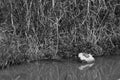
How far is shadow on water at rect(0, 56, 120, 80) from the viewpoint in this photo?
3305mm

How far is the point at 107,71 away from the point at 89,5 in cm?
119

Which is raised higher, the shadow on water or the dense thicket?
the dense thicket

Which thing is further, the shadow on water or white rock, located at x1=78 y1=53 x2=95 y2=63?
white rock, located at x1=78 y1=53 x2=95 y2=63

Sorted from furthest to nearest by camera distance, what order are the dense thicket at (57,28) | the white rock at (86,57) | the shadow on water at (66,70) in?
the dense thicket at (57,28) < the white rock at (86,57) < the shadow on water at (66,70)

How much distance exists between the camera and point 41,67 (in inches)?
141

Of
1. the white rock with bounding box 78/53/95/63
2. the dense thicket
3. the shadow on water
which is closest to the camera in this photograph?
the shadow on water

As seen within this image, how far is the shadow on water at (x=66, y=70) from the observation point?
10.8 feet

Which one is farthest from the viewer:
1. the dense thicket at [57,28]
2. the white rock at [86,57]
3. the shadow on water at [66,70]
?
the dense thicket at [57,28]

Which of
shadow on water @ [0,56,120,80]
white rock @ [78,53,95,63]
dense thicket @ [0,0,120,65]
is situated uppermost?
dense thicket @ [0,0,120,65]

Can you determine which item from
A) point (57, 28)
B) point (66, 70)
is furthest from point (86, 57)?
point (57, 28)

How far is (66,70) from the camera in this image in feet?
11.5

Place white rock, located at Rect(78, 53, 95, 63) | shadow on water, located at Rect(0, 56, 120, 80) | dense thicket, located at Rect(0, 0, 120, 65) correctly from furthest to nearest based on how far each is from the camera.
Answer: dense thicket, located at Rect(0, 0, 120, 65)
white rock, located at Rect(78, 53, 95, 63)
shadow on water, located at Rect(0, 56, 120, 80)

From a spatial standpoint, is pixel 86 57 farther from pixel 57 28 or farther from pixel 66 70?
pixel 57 28

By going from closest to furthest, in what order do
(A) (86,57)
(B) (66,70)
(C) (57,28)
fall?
(B) (66,70), (A) (86,57), (C) (57,28)
